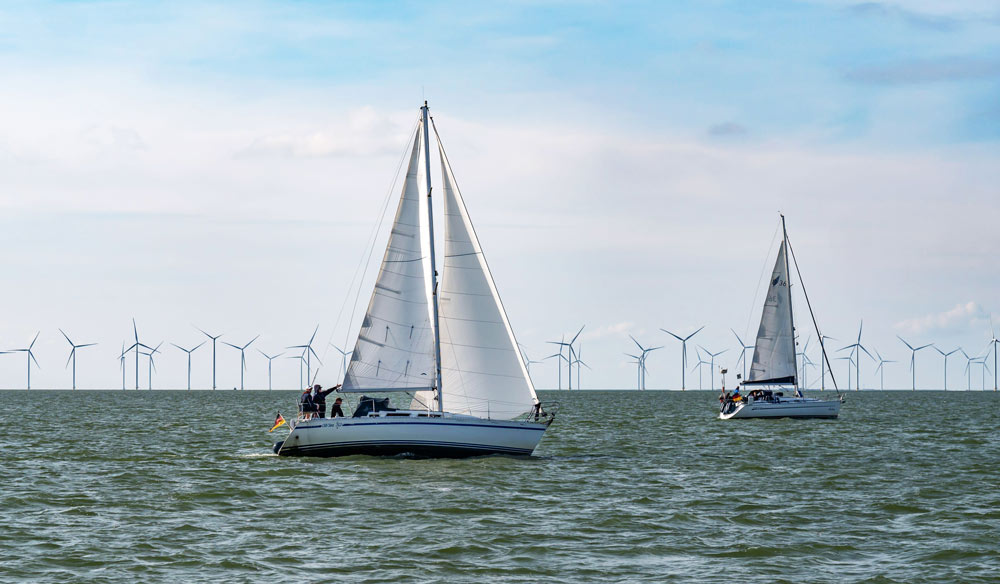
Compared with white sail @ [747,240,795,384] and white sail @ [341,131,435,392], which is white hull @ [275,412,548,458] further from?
white sail @ [747,240,795,384]

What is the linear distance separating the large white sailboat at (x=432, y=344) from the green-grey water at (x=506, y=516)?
1.47m

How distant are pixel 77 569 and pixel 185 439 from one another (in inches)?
1568

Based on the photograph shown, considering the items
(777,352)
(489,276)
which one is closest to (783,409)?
(777,352)

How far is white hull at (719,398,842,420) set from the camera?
3157 inches

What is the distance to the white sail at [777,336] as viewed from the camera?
3236 inches

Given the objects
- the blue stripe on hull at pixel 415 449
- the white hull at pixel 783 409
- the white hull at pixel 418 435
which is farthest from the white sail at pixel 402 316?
the white hull at pixel 783 409

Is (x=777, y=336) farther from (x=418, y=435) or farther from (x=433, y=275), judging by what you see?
(x=418, y=435)

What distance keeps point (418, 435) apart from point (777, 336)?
158 feet

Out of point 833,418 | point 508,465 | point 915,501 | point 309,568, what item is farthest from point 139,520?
point 833,418

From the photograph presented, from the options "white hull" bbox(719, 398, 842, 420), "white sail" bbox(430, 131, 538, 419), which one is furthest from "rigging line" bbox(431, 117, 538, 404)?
"white hull" bbox(719, 398, 842, 420)

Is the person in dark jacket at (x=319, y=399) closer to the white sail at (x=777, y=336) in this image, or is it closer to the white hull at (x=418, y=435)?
the white hull at (x=418, y=435)

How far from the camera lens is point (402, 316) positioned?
41.6m

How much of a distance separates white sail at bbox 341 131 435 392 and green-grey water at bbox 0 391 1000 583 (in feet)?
10.4

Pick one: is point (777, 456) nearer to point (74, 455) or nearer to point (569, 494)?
point (569, 494)
